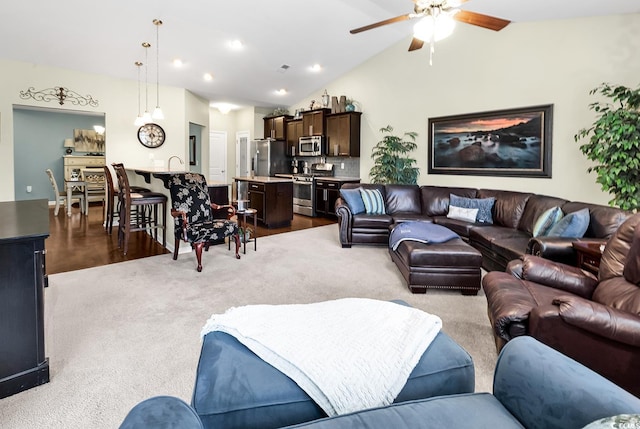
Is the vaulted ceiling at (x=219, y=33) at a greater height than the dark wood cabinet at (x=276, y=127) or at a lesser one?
greater

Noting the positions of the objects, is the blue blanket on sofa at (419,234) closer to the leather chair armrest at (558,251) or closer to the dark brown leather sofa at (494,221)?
the dark brown leather sofa at (494,221)

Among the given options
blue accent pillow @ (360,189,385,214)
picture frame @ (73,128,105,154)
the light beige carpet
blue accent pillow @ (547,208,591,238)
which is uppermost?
picture frame @ (73,128,105,154)

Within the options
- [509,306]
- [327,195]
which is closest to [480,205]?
[509,306]

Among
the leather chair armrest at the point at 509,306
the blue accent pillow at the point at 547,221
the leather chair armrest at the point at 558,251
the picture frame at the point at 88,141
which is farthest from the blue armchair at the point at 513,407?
the picture frame at the point at 88,141

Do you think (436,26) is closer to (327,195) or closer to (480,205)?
(480,205)

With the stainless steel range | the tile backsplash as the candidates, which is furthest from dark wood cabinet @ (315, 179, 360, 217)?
the tile backsplash

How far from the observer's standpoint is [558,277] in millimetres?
2352

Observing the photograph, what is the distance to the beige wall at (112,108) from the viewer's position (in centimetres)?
594

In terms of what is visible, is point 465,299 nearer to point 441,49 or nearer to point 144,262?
point 144,262

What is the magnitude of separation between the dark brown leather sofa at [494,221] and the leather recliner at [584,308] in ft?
2.44

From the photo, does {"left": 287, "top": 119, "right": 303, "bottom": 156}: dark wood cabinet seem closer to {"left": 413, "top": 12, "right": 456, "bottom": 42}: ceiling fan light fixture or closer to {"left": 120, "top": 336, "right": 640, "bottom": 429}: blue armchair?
{"left": 413, "top": 12, "right": 456, "bottom": 42}: ceiling fan light fixture

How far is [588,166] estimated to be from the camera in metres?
4.43

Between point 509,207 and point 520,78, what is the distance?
1.87 meters

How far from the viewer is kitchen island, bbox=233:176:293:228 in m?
6.43
